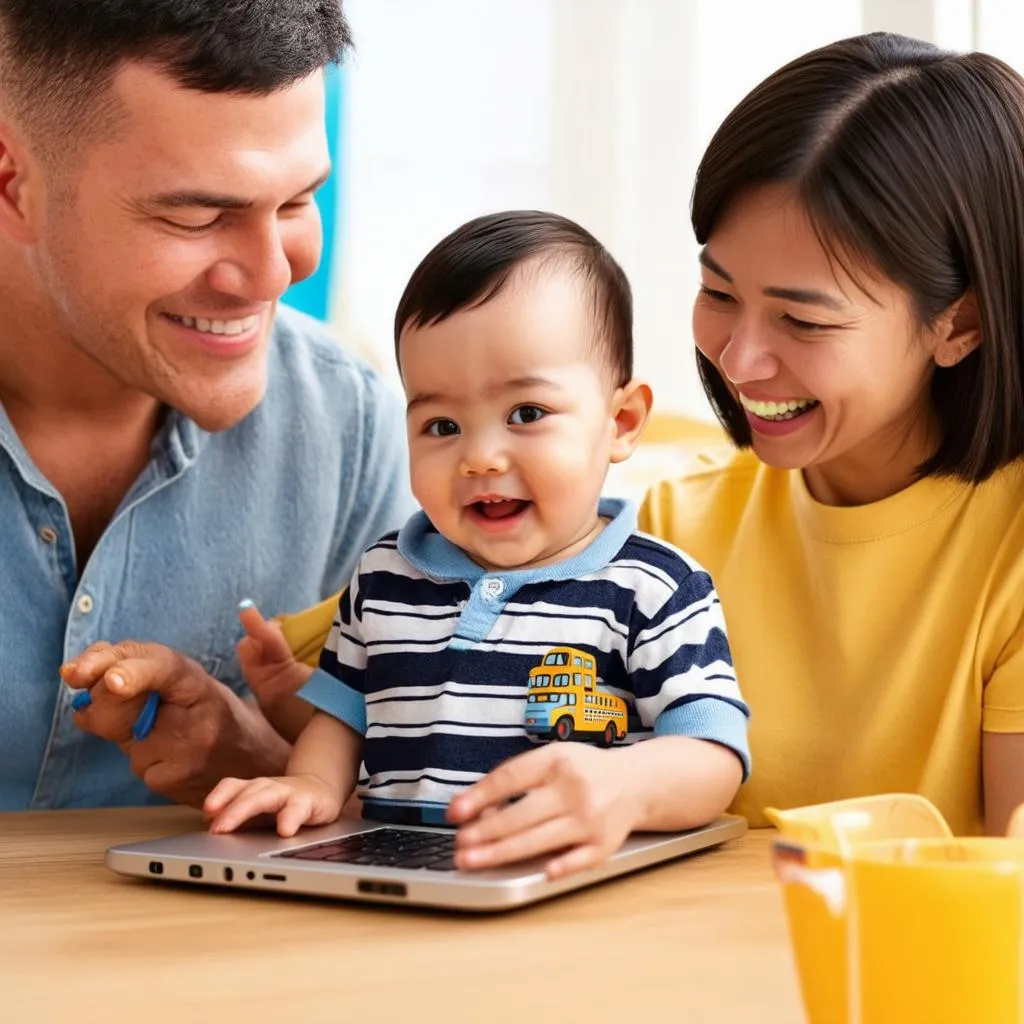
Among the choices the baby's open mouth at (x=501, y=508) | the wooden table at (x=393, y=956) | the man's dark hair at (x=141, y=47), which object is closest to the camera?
the wooden table at (x=393, y=956)

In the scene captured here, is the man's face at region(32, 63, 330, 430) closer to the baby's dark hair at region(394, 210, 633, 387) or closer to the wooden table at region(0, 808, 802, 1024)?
the baby's dark hair at region(394, 210, 633, 387)

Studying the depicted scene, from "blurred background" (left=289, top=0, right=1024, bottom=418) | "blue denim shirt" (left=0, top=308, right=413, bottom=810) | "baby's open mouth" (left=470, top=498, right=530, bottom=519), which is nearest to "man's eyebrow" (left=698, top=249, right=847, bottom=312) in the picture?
"baby's open mouth" (left=470, top=498, right=530, bottom=519)

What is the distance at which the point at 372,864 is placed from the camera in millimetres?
887

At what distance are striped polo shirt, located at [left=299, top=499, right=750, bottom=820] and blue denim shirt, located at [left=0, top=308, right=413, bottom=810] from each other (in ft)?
1.54

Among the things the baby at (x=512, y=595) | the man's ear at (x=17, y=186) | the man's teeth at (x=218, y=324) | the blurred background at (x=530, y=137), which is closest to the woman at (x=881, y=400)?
the baby at (x=512, y=595)

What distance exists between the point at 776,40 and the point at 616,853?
96.3 inches

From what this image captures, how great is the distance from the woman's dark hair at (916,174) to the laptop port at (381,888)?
→ 23.0 inches

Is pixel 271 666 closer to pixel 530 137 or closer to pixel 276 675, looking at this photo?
pixel 276 675

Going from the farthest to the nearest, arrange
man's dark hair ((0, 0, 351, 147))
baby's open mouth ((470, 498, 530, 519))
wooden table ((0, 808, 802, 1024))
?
man's dark hair ((0, 0, 351, 147)), baby's open mouth ((470, 498, 530, 519)), wooden table ((0, 808, 802, 1024))

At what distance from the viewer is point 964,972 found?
0.51m

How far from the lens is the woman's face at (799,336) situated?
113 cm

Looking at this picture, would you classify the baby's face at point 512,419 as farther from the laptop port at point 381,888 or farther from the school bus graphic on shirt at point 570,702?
the laptop port at point 381,888

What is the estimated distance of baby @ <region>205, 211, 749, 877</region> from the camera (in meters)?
1.03

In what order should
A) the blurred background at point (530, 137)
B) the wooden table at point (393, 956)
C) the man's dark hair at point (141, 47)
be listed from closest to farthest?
the wooden table at point (393, 956)
the man's dark hair at point (141, 47)
the blurred background at point (530, 137)
